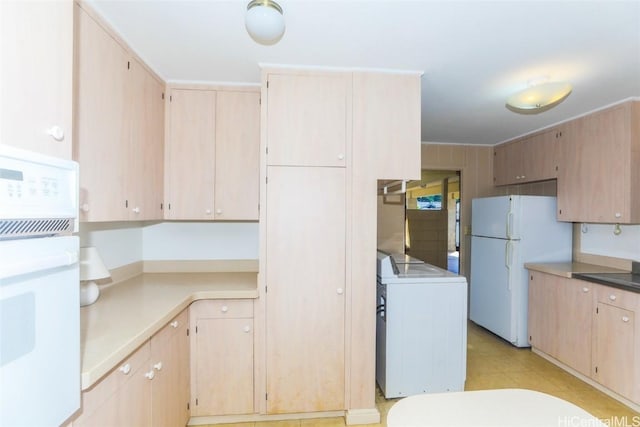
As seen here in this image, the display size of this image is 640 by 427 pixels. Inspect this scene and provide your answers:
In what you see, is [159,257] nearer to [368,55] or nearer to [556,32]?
[368,55]

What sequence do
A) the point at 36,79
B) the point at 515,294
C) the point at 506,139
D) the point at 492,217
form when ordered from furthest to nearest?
1. the point at 506,139
2. the point at 492,217
3. the point at 515,294
4. the point at 36,79

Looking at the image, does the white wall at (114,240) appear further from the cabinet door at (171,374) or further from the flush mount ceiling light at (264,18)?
the flush mount ceiling light at (264,18)

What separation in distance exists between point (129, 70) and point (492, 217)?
12.3 ft

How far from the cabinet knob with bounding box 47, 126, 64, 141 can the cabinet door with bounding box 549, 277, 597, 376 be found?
360 cm

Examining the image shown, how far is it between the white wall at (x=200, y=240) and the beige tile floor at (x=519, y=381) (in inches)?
51.2

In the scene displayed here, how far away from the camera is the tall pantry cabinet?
2092 mm

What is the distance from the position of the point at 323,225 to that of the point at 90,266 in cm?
139

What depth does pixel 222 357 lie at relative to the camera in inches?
83.2

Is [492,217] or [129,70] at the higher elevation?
[129,70]

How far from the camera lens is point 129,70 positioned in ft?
6.05

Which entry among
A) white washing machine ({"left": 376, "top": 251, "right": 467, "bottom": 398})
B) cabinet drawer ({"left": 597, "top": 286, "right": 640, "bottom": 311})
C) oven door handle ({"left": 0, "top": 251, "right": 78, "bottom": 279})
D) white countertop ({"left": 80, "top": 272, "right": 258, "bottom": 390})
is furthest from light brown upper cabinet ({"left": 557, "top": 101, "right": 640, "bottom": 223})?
oven door handle ({"left": 0, "top": 251, "right": 78, "bottom": 279})

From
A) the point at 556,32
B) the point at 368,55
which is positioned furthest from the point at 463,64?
the point at 368,55

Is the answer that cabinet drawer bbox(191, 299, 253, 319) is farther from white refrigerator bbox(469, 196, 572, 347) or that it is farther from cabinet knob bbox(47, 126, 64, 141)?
white refrigerator bbox(469, 196, 572, 347)

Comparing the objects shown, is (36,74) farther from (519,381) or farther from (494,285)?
(494,285)
